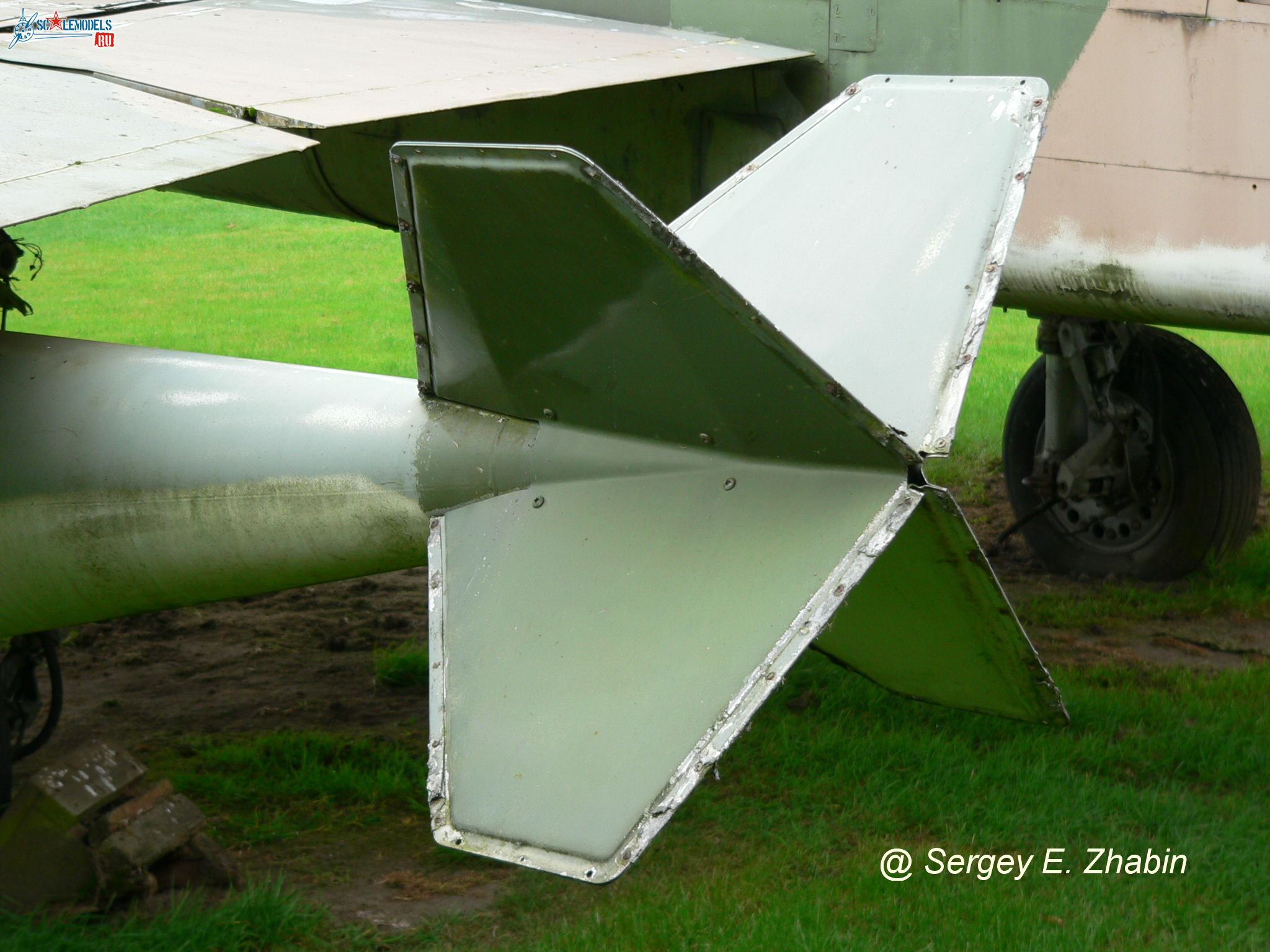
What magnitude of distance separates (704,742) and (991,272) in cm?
115

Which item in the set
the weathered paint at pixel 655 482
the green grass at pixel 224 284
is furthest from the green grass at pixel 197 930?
the green grass at pixel 224 284

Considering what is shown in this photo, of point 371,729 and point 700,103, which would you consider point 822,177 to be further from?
point 371,729

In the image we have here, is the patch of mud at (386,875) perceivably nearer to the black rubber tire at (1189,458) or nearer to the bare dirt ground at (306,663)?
the bare dirt ground at (306,663)

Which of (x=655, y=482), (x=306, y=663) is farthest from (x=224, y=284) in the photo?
(x=655, y=482)

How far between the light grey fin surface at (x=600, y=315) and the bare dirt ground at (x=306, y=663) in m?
1.69

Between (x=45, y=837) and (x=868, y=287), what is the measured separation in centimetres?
250

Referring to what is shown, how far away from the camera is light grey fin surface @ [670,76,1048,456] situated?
8.92 feet

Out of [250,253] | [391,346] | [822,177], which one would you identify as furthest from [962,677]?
[250,253]

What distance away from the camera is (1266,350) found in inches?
416

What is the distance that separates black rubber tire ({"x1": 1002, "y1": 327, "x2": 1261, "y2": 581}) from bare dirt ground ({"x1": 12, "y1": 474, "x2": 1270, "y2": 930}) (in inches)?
13.1

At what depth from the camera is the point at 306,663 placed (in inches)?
218

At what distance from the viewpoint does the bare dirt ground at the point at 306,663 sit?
4012mm

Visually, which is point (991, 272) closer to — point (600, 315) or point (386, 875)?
point (600, 315)

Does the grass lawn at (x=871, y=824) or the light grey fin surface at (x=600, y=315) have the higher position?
the light grey fin surface at (x=600, y=315)
